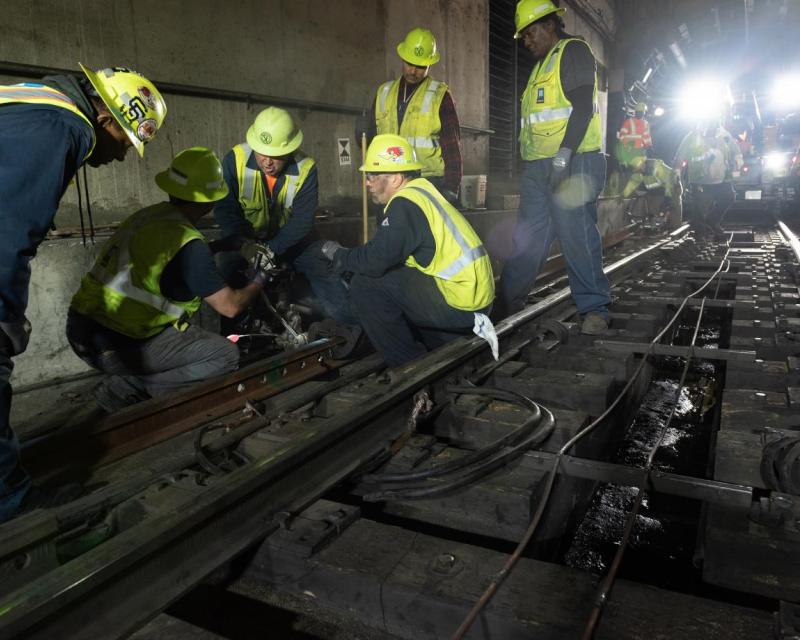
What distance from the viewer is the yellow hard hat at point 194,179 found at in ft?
11.3

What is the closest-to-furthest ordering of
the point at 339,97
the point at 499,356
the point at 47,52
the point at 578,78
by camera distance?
the point at 499,356, the point at 578,78, the point at 47,52, the point at 339,97

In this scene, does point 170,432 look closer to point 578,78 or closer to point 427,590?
point 427,590

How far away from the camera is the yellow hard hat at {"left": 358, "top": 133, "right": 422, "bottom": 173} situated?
358 cm

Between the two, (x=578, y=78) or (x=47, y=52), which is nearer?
(x=578, y=78)

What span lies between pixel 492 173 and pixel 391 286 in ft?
31.6

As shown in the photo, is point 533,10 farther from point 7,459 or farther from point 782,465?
point 7,459

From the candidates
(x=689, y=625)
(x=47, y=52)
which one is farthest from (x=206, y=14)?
(x=689, y=625)

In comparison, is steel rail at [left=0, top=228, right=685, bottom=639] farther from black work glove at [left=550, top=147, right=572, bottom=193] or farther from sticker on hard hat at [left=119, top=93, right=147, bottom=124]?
black work glove at [left=550, top=147, right=572, bottom=193]

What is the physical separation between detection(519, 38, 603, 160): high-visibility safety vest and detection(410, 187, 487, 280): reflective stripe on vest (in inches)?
57.0

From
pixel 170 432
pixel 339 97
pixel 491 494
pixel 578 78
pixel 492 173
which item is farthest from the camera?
pixel 492 173

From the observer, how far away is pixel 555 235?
4.92 metres

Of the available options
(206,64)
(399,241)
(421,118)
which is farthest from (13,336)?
(206,64)

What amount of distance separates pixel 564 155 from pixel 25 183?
136 inches

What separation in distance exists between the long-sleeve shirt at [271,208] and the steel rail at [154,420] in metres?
1.21
